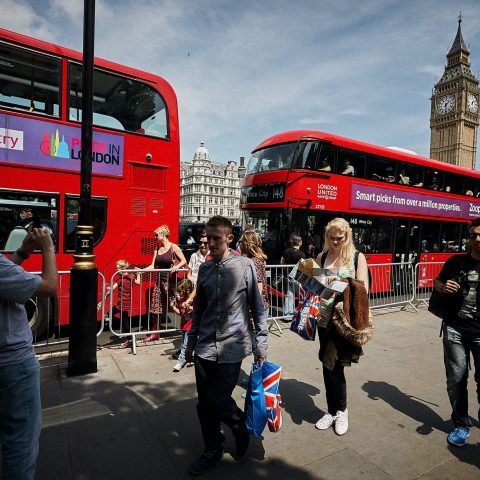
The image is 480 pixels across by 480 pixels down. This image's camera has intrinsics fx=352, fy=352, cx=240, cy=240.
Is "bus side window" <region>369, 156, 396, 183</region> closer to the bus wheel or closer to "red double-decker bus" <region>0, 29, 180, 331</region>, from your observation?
"red double-decker bus" <region>0, 29, 180, 331</region>

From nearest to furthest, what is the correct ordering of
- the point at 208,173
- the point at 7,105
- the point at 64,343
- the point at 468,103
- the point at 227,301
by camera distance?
the point at 227,301 → the point at 7,105 → the point at 64,343 → the point at 468,103 → the point at 208,173

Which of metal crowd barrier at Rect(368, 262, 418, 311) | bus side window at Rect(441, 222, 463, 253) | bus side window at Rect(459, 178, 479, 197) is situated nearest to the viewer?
metal crowd barrier at Rect(368, 262, 418, 311)

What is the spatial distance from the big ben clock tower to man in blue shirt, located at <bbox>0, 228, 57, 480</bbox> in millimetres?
97166

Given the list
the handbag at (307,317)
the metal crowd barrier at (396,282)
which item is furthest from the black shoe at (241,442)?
the metal crowd barrier at (396,282)

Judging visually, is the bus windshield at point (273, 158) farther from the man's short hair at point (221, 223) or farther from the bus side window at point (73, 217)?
the man's short hair at point (221, 223)

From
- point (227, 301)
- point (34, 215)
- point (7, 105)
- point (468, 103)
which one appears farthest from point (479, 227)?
point (468, 103)

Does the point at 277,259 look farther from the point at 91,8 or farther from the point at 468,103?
the point at 468,103

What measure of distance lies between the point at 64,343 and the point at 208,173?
106 meters

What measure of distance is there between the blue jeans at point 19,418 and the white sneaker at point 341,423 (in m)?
2.28

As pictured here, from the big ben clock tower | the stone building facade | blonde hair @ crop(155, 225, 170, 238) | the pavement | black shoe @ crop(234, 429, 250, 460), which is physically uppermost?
the big ben clock tower

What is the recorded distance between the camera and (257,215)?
9195mm

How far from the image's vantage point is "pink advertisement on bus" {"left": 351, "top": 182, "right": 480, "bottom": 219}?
30.5 ft

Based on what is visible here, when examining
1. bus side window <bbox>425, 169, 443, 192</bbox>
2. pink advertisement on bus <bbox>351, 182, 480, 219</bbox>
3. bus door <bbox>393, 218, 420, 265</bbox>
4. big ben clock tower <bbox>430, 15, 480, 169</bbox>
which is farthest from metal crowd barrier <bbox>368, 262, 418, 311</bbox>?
big ben clock tower <bbox>430, 15, 480, 169</bbox>

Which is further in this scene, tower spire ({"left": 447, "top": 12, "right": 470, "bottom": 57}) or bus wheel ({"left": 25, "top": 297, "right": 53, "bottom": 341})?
tower spire ({"left": 447, "top": 12, "right": 470, "bottom": 57})
